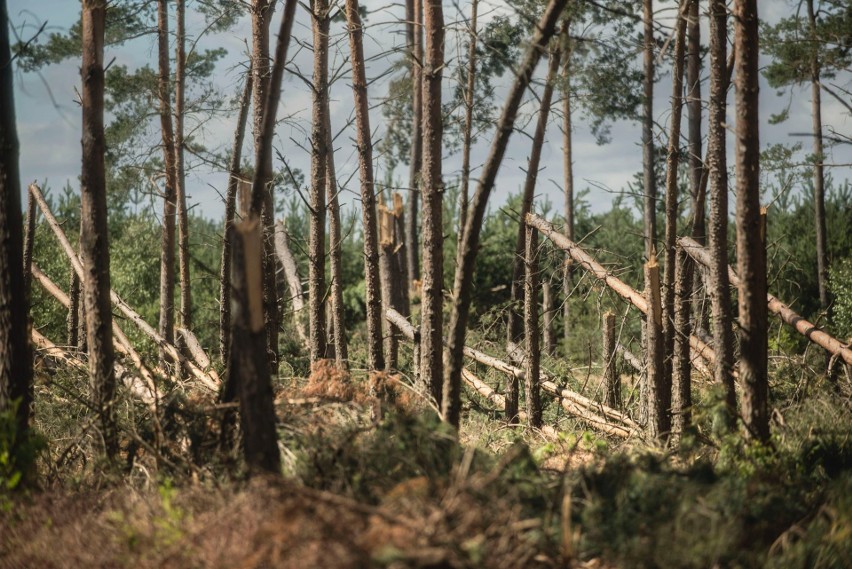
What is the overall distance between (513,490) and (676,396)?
581 centimetres

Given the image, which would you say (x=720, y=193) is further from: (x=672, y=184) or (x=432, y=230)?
(x=432, y=230)

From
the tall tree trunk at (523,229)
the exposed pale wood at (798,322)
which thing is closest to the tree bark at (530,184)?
the tall tree trunk at (523,229)

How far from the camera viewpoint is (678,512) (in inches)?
211

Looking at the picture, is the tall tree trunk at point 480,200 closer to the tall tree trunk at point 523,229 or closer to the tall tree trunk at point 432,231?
the tall tree trunk at point 432,231

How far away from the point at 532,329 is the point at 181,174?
8453 millimetres

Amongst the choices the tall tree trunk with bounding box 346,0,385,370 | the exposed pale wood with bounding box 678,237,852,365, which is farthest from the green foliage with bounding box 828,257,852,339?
the tall tree trunk with bounding box 346,0,385,370

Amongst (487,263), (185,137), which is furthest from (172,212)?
(487,263)

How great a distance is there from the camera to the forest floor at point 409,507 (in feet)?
15.1

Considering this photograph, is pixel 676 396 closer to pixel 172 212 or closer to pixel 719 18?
pixel 719 18

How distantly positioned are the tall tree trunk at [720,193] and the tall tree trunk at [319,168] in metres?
4.77

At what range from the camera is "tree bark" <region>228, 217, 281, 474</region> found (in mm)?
6184

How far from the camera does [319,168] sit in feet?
36.6

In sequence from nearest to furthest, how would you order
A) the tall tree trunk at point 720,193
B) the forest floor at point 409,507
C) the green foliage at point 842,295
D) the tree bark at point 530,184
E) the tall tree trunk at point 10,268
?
1. the forest floor at point 409,507
2. the tall tree trunk at point 10,268
3. the tall tree trunk at point 720,193
4. the tree bark at point 530,184
5. the green foliage at point 842,295

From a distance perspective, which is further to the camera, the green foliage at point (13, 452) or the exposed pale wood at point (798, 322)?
the exposed pale wood at point (798, 322)
